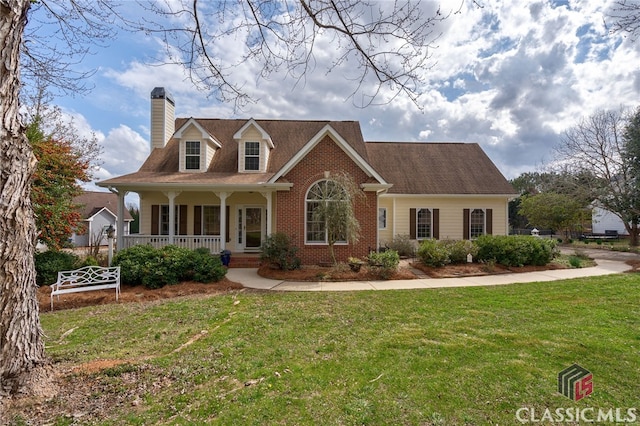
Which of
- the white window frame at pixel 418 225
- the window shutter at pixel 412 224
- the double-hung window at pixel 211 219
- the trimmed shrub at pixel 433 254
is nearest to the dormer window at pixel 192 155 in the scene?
the double-hung window at pixel 211 219

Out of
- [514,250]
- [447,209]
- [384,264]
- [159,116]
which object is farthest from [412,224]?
[159,116]

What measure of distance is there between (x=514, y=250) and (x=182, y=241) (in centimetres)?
1400

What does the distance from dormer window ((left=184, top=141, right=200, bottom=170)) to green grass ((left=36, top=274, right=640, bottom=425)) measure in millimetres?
8748

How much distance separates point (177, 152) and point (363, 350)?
14966 millimetres

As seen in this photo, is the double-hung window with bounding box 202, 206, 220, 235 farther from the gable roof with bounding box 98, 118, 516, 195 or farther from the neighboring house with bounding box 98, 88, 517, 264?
the gable roof with bounding box 98, 118, 516, 195

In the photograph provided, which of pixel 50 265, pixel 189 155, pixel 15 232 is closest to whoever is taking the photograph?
pixel 15 232

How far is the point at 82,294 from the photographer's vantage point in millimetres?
8523

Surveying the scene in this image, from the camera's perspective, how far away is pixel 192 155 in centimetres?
1495

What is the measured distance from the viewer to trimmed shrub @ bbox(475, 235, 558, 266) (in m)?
12.0

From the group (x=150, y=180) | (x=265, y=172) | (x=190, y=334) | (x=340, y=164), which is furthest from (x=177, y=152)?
(x=190, y=334)

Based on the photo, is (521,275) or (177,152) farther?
(177,152)

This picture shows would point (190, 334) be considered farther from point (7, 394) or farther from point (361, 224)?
point (361, 224)

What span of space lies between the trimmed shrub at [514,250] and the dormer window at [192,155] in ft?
44.4

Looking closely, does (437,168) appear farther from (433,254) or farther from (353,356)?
(353,356)
